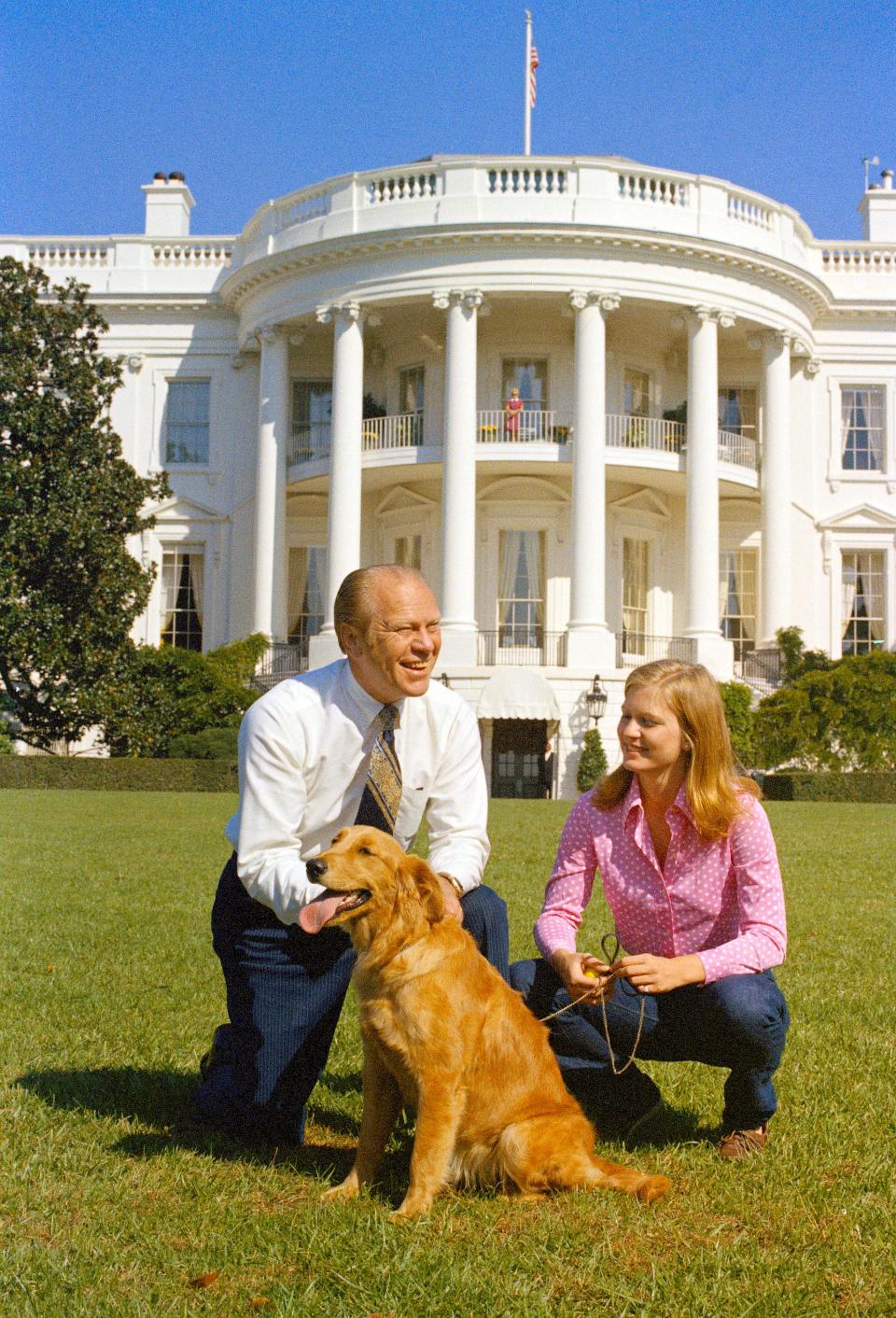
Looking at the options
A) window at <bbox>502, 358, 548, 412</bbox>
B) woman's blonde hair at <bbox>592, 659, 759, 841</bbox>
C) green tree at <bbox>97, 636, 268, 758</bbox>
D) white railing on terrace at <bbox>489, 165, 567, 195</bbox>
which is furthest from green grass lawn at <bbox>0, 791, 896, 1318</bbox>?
window at <bbox>502, 358, 548, 412</bbox>

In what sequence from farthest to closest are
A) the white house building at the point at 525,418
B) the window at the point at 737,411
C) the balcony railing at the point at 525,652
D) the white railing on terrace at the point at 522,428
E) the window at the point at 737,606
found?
the window at the point at 737,411 → the window at the point at 737,606 → the white railing on terrace at the point at 522,428 → the white house building at the point at 525,418 → the balcony railing at the point at 525,652

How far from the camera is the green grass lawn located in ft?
11.0

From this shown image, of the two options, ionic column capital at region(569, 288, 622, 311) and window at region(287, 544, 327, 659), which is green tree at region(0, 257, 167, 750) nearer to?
window at region(287, 544, 327, 659)

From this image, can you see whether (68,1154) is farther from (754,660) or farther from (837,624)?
(837,624)

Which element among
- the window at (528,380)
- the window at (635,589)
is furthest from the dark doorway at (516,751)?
the window at (528,380)

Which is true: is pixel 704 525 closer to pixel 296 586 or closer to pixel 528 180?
pixel 528 180

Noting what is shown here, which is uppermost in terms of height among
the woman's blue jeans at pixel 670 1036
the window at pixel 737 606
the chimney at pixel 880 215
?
the chimney at pixel 880 215

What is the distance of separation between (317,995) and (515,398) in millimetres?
28805

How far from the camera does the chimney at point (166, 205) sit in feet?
128

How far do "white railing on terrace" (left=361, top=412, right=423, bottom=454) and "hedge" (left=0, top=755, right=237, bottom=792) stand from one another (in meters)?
11.0

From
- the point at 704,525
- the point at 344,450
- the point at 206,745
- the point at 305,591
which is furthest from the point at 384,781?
the point at 305,591

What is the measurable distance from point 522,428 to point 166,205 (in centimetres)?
1385

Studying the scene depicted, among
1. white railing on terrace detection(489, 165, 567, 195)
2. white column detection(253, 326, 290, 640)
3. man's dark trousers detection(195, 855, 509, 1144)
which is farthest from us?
white column detection(253, 326, 290, 640)

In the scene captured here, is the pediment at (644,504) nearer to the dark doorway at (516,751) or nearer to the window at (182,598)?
the dark doorway at (516,751)
